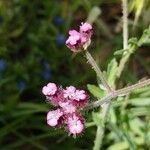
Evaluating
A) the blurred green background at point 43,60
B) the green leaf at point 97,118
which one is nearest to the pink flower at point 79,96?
the green leaf at point 97,118

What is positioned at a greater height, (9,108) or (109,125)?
(9,108)

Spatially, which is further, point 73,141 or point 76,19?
point 76,19

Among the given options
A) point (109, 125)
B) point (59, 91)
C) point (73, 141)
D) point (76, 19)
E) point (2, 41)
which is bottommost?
point (59, 91)

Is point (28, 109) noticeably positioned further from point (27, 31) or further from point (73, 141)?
point (27, 31)

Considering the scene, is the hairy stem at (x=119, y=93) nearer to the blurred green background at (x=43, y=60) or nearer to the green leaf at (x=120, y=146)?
the green leaf at (x=120, y=146)

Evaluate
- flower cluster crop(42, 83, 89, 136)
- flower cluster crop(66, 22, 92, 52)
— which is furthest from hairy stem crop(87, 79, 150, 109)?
flower cluster crop(66, 22, 92, 52)

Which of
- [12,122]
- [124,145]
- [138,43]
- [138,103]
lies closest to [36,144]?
[12,122]

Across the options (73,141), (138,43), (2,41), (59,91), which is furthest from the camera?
(2,41)

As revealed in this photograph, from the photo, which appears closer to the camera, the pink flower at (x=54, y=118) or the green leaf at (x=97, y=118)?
the pink flower at (x=54, y=118)
